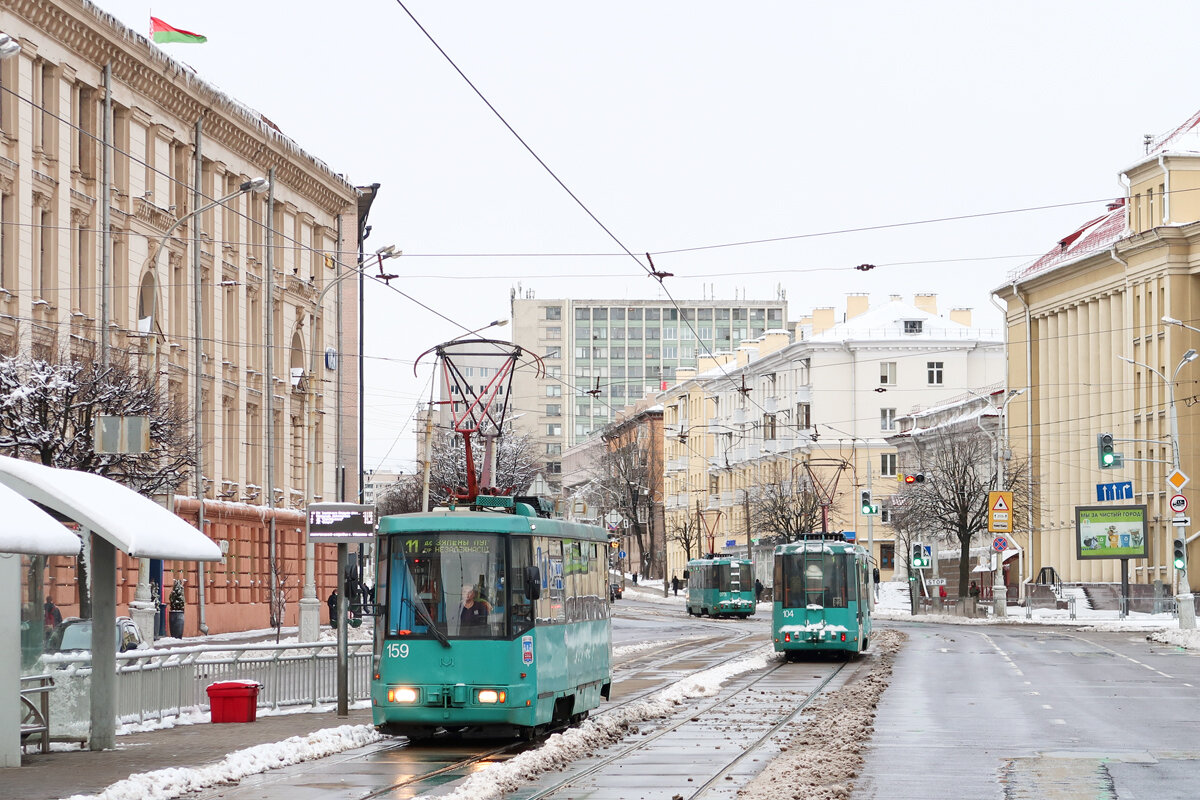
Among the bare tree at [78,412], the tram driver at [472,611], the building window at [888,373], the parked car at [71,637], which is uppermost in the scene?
the building window at [888,373]

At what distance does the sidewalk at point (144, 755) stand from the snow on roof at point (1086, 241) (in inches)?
2355

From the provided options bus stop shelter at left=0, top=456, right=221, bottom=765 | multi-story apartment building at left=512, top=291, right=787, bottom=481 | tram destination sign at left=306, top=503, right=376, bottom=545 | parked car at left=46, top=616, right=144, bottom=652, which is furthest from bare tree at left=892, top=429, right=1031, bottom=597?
multi-story apartment building at left=512, top=291, right=787, bottom=481

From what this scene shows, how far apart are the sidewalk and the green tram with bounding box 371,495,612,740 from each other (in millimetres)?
1677

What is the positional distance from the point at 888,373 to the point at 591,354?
8753cm

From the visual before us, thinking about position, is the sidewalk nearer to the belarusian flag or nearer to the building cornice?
the building cornice

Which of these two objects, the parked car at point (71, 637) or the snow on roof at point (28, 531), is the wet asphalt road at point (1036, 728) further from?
the parked car at point (71, 637)

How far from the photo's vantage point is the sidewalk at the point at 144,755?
1551 cm

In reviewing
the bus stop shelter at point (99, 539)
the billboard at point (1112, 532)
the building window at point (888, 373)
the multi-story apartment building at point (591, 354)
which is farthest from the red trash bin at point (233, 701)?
the multi-story apartment building at point (591, 354)

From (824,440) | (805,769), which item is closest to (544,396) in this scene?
(824,440)

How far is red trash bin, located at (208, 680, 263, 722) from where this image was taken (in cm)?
2233

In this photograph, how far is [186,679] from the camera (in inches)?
891

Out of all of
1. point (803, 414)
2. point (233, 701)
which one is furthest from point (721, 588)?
point (233, 701)

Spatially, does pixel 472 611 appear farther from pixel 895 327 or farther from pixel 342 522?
pixel 895 327

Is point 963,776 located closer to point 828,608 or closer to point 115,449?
point 115,449
